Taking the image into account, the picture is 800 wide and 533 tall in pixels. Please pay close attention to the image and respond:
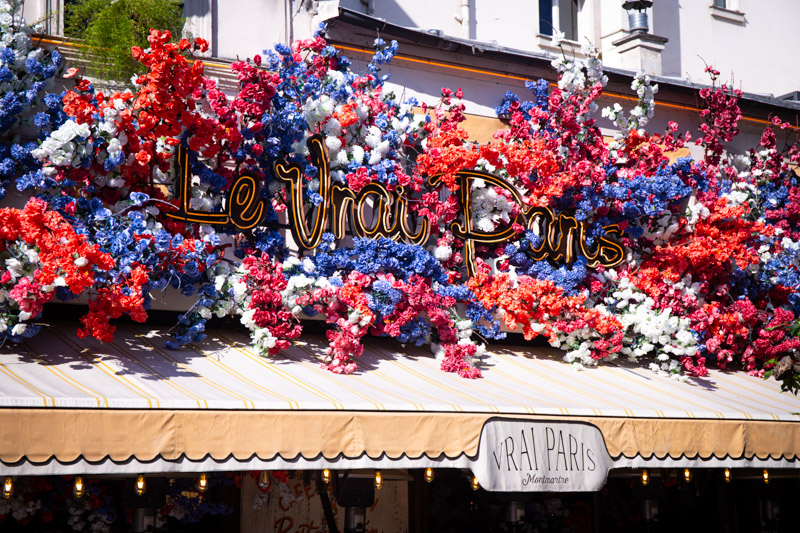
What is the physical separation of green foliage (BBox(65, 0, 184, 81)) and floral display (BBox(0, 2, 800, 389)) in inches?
10.0

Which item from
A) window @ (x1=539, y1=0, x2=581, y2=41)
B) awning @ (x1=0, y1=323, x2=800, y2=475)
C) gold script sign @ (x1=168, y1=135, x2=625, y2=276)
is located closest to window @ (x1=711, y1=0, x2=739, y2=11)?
window @ (x1=539, y1=0, x2=581, y2=41)

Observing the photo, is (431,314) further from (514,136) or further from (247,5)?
(247,5)

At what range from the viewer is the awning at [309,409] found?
5.79 m

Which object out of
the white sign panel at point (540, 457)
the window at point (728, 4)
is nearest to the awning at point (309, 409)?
the white sign panel at point (540, 457)

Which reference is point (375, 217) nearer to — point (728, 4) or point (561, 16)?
point (561, 16)

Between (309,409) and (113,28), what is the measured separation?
13.4ft

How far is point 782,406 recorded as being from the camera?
9.23m

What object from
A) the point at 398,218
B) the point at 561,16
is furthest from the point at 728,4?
the point at 398,218

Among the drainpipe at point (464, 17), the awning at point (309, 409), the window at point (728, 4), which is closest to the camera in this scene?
the awning at point (309, 409)

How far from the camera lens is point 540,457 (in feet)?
24.3

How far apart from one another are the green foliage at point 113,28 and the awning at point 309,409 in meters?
2.37

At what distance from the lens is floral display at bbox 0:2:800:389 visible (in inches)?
293

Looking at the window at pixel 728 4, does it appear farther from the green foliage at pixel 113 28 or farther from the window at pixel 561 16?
the green foliage at pixel 113 28

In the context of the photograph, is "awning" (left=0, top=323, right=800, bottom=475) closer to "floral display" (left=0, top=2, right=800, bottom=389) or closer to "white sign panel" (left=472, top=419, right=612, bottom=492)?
"white sign panel" (left=472, top=419, right=612, bottom=492)
